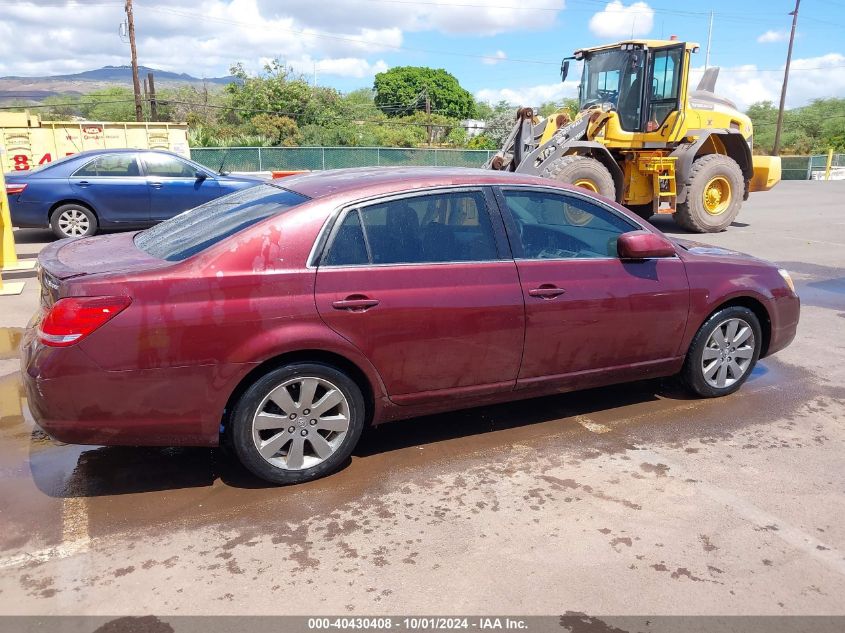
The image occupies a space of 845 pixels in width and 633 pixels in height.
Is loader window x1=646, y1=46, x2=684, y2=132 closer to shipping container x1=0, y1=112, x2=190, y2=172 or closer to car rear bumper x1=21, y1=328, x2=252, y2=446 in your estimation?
car rear bumper x1=21, y1=328, x2=252, y2=446

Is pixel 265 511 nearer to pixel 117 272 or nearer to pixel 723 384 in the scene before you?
A: pixel 117 272

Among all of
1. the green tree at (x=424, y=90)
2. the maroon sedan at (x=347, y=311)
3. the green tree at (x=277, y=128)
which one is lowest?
the maroon sedan at (x=347, y=311)

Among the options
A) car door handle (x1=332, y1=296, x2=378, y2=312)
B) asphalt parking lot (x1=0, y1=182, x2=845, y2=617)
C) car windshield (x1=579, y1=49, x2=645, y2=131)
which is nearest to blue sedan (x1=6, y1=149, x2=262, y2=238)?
asphalt parking lot (x1=0, y1=182, x2=845, y2=617)

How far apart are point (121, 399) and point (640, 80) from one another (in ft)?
40.3

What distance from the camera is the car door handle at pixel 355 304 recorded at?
11.9ft

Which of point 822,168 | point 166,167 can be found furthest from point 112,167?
point 822,168

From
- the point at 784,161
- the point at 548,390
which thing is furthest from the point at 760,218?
the point at 784,161

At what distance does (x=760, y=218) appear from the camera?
647 inches

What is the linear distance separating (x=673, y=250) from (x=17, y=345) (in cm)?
537

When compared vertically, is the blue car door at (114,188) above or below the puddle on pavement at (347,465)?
above

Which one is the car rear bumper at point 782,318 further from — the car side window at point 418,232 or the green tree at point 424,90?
the green tree at point 424,90

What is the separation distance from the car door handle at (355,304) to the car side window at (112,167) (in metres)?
9.26

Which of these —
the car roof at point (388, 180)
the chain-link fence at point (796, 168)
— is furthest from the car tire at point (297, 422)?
the chain-link fence at point (796, 168)

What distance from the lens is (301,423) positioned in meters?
3.69
